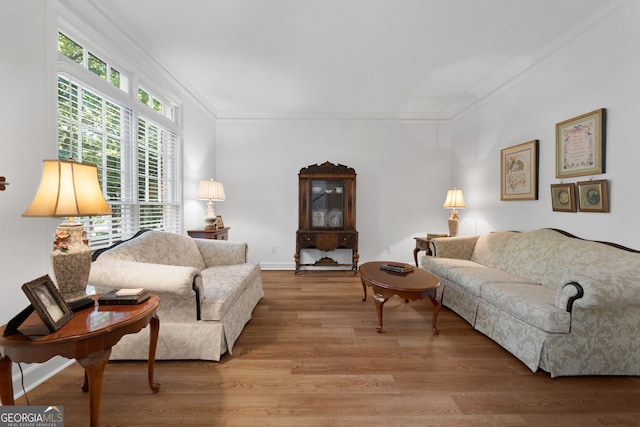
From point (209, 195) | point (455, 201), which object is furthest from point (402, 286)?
point (209, 195)

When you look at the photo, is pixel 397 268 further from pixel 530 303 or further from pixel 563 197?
pixel 563 197

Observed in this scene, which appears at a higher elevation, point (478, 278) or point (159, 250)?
point (159, 250)

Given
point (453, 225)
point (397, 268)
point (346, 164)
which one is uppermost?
point (346, 164)

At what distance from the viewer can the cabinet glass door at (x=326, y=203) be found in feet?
14.0

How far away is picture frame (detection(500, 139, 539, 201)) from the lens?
289 centimetres

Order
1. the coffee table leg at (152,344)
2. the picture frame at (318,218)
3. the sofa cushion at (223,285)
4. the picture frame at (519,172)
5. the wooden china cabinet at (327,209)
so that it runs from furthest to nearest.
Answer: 1. the picture frame at (318,218)
2. the wooden china cabinet at (327,209)
3. the picture frame at (519,172)
4. the sofa cushion at (223,285)
5. the coffee table leg at (152,344)

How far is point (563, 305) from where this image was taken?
1748 millimetres

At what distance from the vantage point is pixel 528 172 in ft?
9.75

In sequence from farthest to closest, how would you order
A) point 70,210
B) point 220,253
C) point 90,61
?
point 220,253 < point 90,61 < point 70,210

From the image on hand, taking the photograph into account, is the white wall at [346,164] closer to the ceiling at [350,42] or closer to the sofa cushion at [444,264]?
the ceiling at [350,42]

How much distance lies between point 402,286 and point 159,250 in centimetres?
205

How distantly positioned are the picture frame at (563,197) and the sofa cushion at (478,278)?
0.77 m

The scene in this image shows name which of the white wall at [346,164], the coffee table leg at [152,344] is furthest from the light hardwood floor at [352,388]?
the white wall at [346,164]

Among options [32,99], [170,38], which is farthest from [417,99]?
[32,99]
